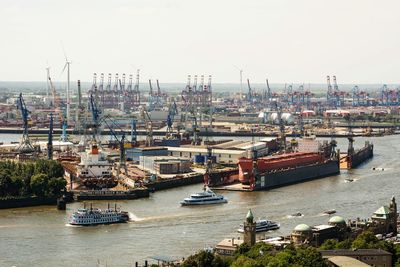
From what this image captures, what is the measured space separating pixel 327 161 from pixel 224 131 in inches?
670

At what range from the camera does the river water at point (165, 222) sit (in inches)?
658

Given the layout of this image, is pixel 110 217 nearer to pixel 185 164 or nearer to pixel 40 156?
pixel 185 164

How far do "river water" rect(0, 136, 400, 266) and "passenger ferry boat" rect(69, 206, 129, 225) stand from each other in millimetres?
275

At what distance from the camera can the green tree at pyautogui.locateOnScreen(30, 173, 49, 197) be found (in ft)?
75.1

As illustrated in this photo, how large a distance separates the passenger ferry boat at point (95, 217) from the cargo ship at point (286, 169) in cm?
645

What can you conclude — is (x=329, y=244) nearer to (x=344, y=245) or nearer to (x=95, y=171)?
(x=344, y=245)

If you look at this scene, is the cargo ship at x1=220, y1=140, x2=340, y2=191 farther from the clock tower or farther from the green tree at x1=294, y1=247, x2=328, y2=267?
the green tree at x1=294, y1=247, x2=328, y2=267

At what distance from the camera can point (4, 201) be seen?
22.3 metres

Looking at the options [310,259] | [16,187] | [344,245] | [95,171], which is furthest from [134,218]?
[310,259]

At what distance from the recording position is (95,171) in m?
25.9

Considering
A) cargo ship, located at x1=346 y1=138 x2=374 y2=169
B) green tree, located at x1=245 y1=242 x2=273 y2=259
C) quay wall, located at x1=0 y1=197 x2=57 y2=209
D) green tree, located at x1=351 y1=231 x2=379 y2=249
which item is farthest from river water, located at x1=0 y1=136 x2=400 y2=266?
cargo ship, located at x1=346 y1=138 x2=374 y2=169

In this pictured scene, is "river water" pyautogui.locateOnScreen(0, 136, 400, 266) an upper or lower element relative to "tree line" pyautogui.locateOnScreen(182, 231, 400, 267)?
lower

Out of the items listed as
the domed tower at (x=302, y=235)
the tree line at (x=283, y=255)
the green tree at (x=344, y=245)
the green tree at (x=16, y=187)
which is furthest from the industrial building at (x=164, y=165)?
the green tree at (x=344, y=245)

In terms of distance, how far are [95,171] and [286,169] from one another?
5626 mm
